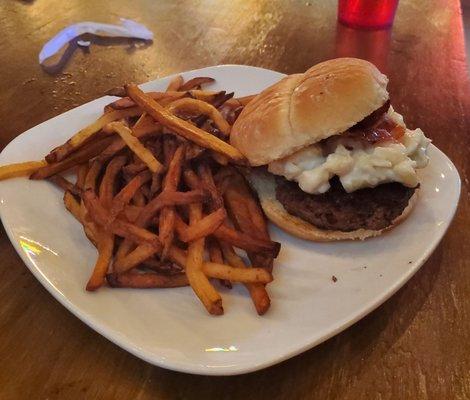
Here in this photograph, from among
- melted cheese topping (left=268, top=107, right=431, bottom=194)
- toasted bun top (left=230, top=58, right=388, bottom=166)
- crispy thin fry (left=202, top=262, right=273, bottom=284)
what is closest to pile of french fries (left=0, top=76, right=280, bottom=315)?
crispy thin fry (left=202, top=262, right=273, bottom=284)

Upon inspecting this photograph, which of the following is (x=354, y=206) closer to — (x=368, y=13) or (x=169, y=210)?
(x=169, y=210)

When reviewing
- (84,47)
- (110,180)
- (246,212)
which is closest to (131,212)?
(110,180)

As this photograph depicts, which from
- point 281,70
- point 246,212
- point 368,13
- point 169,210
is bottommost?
point 281,70

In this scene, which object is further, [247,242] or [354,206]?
[354,206]

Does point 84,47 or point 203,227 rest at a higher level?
point 203,227

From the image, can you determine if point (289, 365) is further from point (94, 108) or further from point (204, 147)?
point (94, 108)

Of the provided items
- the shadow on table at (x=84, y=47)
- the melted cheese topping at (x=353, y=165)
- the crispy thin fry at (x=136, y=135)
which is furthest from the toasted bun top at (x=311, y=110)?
the shadow on table at (x=84, y=47)

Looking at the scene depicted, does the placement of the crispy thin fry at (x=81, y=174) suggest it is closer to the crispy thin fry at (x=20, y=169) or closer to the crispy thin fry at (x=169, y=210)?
the crispy thin fry at (x=20, y=169)
